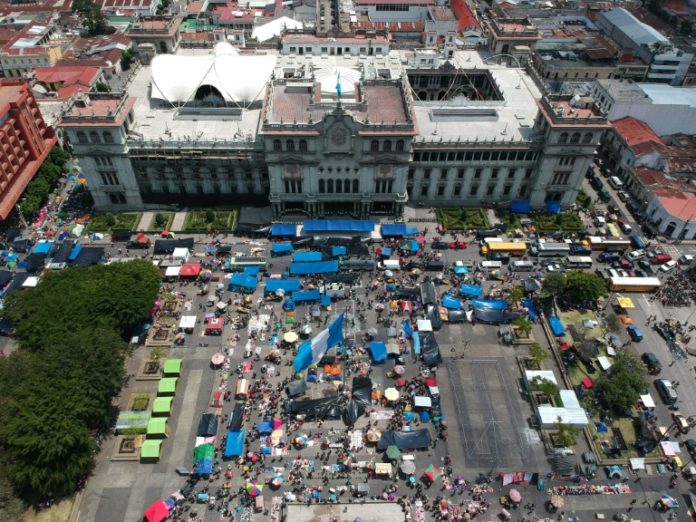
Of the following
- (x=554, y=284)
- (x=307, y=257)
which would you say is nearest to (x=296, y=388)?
(x=307, y=257)

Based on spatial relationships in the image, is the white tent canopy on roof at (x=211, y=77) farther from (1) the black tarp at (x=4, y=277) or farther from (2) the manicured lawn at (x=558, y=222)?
(2) the manicured lawn at (x=558, y=222)

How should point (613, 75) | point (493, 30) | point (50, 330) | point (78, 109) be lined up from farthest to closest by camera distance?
point (613, 75), point (493, 30), point (78, 109), point (50, 330)

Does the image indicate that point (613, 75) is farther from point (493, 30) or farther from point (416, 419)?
point (416, 419)

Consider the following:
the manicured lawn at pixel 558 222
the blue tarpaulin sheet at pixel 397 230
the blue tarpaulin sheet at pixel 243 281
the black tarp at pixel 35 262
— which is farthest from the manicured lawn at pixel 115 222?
the manicured lawn at pixel 558 222

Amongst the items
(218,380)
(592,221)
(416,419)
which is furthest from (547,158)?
(218,380)

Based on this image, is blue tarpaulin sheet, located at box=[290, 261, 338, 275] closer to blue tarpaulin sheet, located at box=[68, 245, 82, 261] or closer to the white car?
blue tarpaulin sheet, located at box=[68, 245, 82, 261]

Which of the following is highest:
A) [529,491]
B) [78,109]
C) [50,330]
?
[78,109]

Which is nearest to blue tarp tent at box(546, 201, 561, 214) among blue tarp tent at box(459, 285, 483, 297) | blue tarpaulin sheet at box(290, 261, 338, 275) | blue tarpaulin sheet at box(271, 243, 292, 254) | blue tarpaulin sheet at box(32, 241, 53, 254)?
blue tarp tent at box(459, 285, 483, 297)
